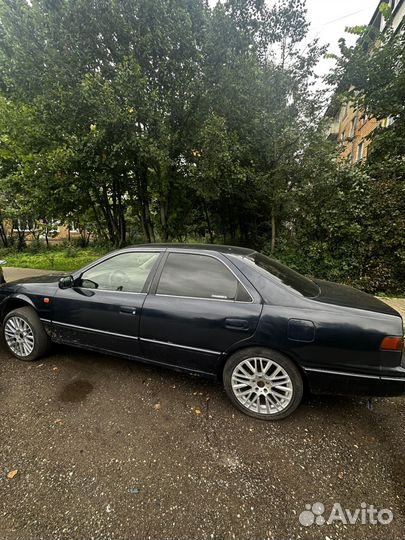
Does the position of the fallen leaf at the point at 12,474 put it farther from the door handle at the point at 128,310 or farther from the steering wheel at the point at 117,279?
the steering wheel at the point at 117,279

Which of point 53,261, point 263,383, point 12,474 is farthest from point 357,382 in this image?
point 53,261

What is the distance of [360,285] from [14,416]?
7462 mm

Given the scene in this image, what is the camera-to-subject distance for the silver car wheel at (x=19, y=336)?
311 centimetres

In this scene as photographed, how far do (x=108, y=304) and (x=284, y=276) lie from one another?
1.92 metres

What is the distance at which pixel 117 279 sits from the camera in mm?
2891

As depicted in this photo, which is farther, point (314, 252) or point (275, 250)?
point (275, 250)

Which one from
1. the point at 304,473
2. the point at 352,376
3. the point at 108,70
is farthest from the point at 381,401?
the point at 108,70

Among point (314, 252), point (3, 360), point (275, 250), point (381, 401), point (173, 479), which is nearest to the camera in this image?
point (173, 479)

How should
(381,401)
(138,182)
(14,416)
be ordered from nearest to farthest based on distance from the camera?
(14,416) → (381,401) → (138,182)

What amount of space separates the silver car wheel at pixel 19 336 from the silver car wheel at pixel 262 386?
260 centimetres

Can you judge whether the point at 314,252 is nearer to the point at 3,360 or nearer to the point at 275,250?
the point at 275,250

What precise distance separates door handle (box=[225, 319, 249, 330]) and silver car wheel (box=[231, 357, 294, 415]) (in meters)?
0.31

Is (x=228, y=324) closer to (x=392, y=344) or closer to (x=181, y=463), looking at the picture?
(x=181, y=463)

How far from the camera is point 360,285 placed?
6.63 meters
